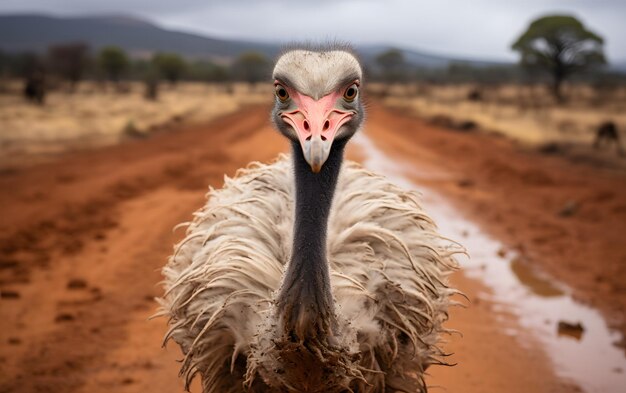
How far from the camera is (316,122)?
210 centimetres

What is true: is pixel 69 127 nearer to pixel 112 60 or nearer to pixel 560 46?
pixel 560 46

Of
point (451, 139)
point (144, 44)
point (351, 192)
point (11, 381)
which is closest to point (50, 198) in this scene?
point (11, 381)

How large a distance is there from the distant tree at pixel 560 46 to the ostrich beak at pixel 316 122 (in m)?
35.6

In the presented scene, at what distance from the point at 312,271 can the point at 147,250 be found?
451cm

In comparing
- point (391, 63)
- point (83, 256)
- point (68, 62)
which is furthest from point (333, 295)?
point (391, 63)

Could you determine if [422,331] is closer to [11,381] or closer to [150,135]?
[11,381]

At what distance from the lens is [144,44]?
189 metres

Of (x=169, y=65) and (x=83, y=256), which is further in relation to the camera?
(x=169, y=65)

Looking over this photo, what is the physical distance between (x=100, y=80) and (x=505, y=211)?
2292 inches

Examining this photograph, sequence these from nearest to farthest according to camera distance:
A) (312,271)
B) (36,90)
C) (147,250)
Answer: (312,271)
(147,250)
(36,90)

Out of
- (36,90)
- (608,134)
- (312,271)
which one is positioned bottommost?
(36,90)

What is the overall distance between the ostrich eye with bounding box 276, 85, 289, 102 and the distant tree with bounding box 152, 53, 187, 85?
58315mm

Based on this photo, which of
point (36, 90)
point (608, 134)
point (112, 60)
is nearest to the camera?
point (608, 134)

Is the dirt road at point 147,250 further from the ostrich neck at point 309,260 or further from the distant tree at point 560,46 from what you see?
the distant tree at point 560,46
